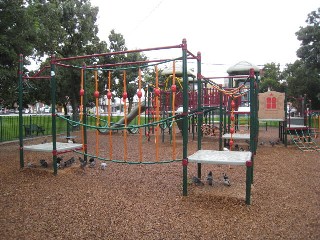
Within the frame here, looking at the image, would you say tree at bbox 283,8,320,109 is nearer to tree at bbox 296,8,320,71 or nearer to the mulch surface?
tree at bbox 296,8,320,71

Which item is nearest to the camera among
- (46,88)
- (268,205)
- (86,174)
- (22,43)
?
(268,205)

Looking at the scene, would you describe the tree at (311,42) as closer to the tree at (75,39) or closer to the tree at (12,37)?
the tree at (75,39)

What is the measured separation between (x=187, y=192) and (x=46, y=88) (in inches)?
508

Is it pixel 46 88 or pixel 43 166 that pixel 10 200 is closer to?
pixel 43 166

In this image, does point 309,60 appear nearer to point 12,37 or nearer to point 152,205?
point 12,37

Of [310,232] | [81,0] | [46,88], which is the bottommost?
[310,232]

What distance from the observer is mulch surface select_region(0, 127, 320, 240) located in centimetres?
317

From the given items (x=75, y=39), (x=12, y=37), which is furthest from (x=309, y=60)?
(x=12, y=37)

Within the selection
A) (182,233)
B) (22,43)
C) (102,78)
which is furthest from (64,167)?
(102,78)

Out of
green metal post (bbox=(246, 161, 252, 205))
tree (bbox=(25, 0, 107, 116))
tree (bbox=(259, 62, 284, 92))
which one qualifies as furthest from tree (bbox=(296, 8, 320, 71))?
green metal post (bbox=(246, 161, 252, 205))

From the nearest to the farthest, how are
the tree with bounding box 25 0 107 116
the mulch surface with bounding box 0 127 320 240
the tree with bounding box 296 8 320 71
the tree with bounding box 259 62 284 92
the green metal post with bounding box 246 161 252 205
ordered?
1. the mulch surface with bounding box 0 127 320 240
2. the green metal post with bounding box 246 161 252 205
3. the tree with bounding box 25 0 107 116
4. the tree with bounding box 296 8 320 71
5. the tree with bounding box 259 62 284 92

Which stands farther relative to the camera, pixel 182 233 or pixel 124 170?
pixel 124 170

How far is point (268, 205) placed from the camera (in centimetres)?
405

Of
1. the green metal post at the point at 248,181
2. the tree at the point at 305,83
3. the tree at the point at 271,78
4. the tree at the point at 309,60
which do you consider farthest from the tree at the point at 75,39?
the tree at the point at 271,78
